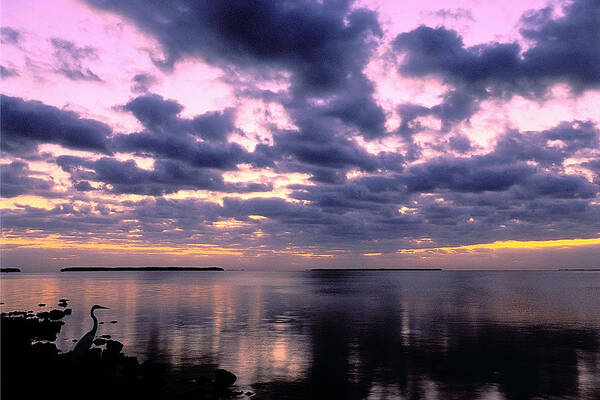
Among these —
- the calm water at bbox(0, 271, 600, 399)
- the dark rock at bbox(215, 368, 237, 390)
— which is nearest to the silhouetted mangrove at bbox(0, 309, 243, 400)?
the dark rock at bbox(215, 368, 237, 390)

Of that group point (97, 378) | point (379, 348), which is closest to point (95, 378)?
point (97, 378)

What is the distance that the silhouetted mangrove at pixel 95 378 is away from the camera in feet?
75.2

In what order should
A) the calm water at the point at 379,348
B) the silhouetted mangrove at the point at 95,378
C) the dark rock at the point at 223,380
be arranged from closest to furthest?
the silhouetted mangrove at the point at 95,378
the dark rock at the point at 223,380
the calm water at the point at 379,348

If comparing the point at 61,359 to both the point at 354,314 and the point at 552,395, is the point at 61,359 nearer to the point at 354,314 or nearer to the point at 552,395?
the point at 552,395

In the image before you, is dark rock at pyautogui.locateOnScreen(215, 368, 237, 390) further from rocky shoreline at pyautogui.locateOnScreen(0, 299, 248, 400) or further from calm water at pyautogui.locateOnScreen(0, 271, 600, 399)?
calm water at pyautogui.locateOnScreen(0, 271, 600, 399)

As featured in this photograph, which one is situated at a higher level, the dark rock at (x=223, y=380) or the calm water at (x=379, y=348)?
the dark rock at (x=223, y=380)

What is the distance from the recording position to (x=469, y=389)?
90.1ft

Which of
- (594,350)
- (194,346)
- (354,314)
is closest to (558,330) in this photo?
(594,350)

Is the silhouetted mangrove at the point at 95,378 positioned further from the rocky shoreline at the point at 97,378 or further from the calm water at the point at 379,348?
the calm water at the point at 379,348

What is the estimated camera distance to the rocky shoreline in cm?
2291

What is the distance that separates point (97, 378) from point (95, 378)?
105mm

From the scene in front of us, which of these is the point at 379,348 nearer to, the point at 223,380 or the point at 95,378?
the point at 223,380

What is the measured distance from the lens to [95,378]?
81.9 feet

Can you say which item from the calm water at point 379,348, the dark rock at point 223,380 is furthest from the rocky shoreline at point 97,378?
the calm water at point 379,348
